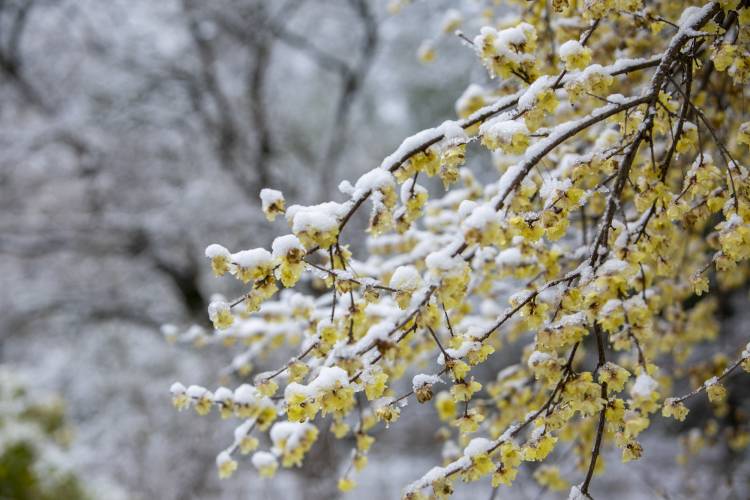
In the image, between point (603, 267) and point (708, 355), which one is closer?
point (603, 267)

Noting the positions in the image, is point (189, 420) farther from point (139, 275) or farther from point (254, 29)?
point (254, 29)

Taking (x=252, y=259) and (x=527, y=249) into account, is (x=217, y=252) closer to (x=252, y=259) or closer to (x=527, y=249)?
(x=252, y=259)

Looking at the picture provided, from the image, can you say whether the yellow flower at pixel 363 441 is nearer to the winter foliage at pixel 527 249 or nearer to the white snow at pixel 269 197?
the winter foliage at pixel 527 249

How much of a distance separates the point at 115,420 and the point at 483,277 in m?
6.42

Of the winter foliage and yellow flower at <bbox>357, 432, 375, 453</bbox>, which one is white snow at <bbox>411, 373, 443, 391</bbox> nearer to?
the winter foliage

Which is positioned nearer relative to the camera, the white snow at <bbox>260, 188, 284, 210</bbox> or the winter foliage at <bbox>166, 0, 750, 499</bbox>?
the winter foliage at <bbox>166, 0, 750, 499</bbox>

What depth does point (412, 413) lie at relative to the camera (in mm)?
6684

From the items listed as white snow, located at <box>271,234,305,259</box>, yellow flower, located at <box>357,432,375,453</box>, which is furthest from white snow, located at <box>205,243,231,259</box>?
yellow flower, located at <box>357,432,375,453</box>

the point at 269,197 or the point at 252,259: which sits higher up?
the point at 269,197

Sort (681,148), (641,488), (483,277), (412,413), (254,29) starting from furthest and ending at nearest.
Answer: (412,413) → (641,488) → (254,29) → (483,277) → (681,148)

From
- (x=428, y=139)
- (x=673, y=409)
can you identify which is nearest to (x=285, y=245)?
(x=428, y=139)

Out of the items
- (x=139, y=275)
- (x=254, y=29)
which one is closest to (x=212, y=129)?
(x=254, y=29)

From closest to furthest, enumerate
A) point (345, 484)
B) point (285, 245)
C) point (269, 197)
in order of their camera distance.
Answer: point (285, 245) → point (269, 197) → point (345, 484)

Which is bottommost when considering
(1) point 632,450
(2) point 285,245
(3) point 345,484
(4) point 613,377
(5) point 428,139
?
(1) point 632,450
